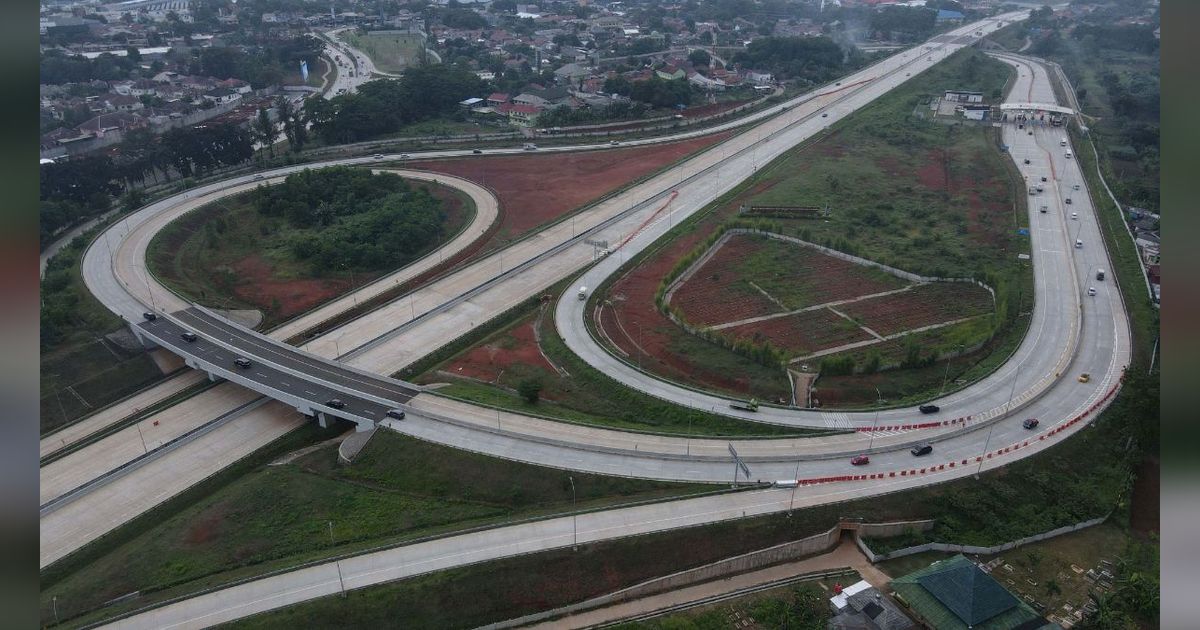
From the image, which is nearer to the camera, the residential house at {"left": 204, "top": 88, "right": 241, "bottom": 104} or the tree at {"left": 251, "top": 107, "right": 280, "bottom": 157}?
the tree at {"left": 251, "top": 107, "right": 280, "bottom": 157}

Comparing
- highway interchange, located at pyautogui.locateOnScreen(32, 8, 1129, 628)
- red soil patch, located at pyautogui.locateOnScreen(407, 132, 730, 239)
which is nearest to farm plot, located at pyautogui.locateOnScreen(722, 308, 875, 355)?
highway interchange, located at pyautogui.locateOnScreen(32, 8, 1129, 628)

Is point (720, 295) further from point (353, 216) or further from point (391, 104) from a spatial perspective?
point (391, 104)

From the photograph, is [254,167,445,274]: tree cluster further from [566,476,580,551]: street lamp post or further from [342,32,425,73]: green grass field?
[342,32,425,73]: green grass field

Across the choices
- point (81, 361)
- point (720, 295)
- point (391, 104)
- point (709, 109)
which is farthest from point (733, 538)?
point (709, 109)

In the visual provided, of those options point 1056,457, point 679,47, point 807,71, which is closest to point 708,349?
point 1056,457

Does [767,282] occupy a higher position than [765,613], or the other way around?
[767,282]

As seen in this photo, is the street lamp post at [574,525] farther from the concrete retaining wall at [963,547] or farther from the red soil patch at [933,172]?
the red soil patch at [933,172]
